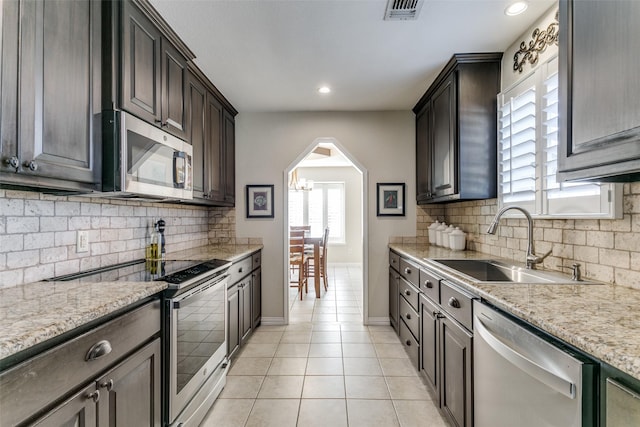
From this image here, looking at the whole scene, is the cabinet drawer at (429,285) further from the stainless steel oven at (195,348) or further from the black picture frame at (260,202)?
the black picture frame at (260,202)

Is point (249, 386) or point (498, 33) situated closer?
point (498, 33)

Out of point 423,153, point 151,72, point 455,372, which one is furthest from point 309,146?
point 455,372

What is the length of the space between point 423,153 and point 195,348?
9.04 feet

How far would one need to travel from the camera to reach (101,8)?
1.51m

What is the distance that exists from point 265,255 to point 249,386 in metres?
1.55

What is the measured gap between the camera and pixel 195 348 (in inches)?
72.6

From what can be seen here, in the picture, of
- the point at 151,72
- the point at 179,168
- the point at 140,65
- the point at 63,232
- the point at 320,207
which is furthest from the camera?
the point at 320,207

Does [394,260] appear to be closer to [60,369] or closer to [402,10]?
[402,10]

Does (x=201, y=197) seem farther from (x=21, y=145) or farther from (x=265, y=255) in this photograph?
(x=21, y=145)

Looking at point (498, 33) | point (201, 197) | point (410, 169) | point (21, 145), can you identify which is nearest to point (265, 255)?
point (201, 197)

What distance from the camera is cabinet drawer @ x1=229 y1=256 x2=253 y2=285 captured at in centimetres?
262

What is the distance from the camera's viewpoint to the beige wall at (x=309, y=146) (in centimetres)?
362

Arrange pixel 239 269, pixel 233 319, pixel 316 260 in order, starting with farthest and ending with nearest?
1. pixel 316 260
2. pixel 239 269
3. pixel 233 319

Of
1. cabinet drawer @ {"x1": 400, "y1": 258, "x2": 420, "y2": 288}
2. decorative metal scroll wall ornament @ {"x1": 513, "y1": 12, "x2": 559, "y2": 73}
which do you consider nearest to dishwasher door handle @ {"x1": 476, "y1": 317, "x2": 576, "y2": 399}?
cabinet drawer @ {"x1": 400, "y1": 258, "x2": 420, "y2": 288}
